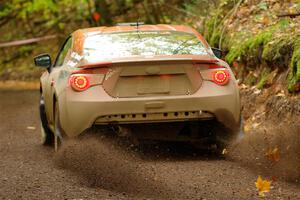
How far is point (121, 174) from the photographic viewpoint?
7859mm

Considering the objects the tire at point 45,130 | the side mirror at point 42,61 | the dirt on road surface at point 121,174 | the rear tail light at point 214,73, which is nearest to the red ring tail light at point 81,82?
the dirt on road surface at point 121,174

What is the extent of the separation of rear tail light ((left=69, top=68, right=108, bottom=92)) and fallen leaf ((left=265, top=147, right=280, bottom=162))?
1.99 meters

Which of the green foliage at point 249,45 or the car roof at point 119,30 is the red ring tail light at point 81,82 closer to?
the car roof at point 119,30

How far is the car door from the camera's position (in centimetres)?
972

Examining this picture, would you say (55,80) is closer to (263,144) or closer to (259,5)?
(263,144)

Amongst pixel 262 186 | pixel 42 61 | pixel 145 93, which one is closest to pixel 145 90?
pixel 145 93

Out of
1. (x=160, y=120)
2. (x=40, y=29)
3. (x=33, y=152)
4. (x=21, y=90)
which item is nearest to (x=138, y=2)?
(x=40, y=29)

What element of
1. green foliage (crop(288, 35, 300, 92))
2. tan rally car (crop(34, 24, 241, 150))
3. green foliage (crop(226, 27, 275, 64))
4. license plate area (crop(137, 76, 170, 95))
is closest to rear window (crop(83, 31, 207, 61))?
tan rally car (crop(34, 24, 241, 150))

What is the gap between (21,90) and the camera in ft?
71.2

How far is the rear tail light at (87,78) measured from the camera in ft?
28.4

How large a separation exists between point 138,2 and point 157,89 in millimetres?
17933

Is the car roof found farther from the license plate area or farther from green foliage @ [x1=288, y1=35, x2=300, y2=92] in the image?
green foliage @ [x1=288, y1=35, x2=300, y2=92]

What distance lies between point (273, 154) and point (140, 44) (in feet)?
6.35

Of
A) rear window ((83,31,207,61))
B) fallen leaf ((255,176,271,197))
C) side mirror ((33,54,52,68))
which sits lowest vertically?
side mirror ((33,54,52,68))
